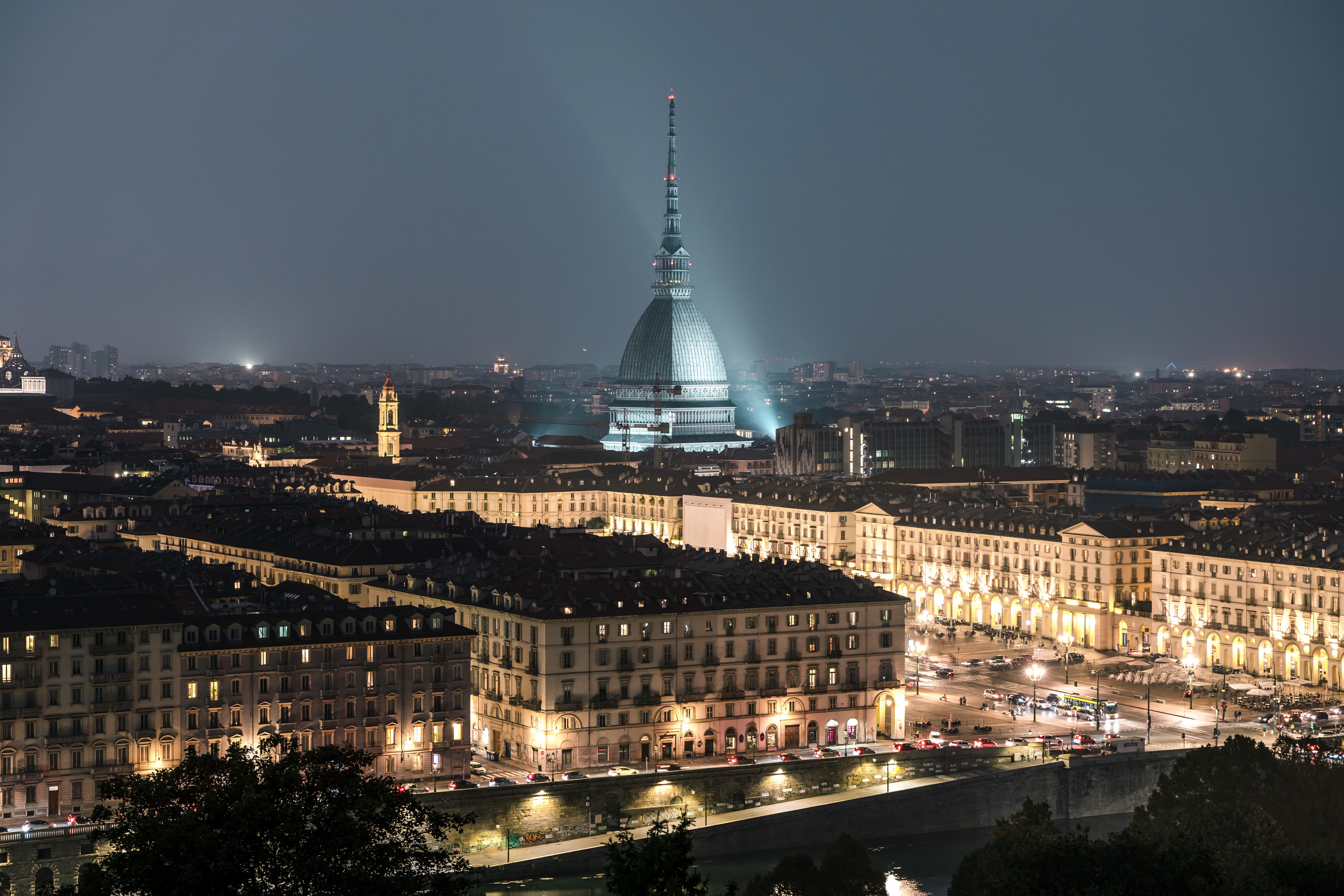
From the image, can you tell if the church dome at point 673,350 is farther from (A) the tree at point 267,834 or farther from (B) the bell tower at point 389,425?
(A) the tree at point 267,834

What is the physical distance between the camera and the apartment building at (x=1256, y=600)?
66.7 metres

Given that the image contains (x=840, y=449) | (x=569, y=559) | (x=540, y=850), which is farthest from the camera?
(x=840, y=449)

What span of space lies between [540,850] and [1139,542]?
117 ft

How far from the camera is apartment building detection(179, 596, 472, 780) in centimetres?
4884

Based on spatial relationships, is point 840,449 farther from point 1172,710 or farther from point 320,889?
point 320,889

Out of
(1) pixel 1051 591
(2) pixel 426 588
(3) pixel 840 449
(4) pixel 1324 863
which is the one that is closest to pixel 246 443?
(3) pixel 840 449

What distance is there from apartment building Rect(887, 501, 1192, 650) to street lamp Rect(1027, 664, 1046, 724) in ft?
23.2

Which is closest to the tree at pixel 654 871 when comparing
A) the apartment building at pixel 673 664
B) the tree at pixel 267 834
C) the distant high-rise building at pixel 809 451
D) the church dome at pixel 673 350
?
the tree at pixel 267 834

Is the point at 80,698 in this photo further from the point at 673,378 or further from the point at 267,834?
the point at 673,378

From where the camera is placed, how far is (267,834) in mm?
31953

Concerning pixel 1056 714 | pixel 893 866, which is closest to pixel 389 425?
pixel 1056 714

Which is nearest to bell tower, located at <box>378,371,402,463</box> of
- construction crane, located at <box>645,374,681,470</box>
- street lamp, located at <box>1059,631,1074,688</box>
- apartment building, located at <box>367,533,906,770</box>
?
construction crane, located at <box>645,374,681,470</box>

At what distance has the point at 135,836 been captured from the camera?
105 ft

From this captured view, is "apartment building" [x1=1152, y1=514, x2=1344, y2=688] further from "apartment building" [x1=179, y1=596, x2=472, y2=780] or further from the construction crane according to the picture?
the construction crane
